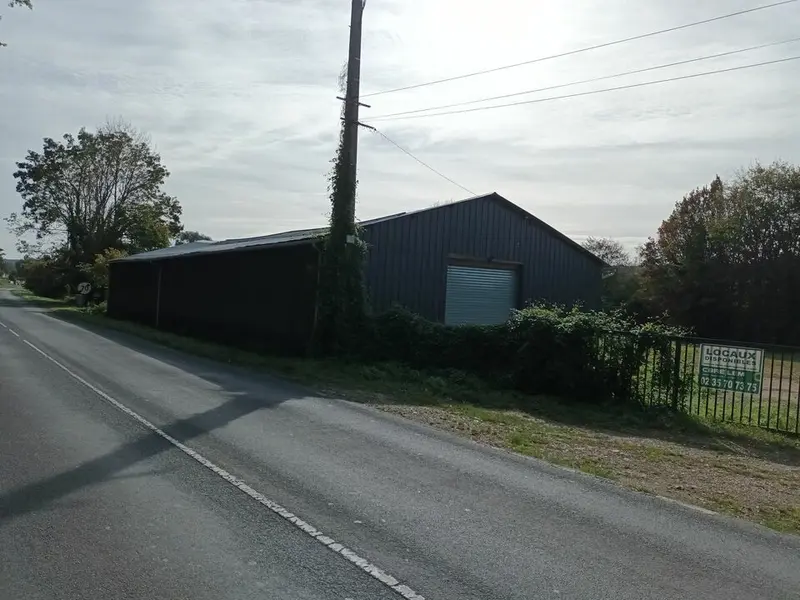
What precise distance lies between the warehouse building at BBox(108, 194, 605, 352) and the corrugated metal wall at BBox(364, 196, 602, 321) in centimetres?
3

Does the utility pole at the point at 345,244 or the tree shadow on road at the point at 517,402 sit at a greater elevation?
the utility pole at the point at 345,244

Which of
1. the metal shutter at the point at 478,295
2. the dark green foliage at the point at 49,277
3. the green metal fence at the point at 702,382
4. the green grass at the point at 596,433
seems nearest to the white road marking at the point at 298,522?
the green grass at the point at 596,433

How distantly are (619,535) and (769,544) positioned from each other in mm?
1241

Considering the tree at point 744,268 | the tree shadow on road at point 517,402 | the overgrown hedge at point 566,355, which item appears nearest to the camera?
the tree shadow on road at point 517,402

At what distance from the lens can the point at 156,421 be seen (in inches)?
403

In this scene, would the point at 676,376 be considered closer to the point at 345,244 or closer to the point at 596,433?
the point at 596,433

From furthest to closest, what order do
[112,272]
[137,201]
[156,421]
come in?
[137,201], [112,272], [156,421]

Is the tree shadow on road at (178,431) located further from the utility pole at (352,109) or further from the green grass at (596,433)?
the utility pole at (352,109)

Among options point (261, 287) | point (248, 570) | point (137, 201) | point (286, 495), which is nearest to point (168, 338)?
point (261, 287)

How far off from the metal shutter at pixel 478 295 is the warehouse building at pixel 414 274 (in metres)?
0.03

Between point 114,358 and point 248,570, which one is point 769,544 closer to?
point 248,570

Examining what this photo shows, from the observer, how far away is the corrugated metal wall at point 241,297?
70.1 ft

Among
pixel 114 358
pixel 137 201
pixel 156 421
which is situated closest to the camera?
pixel 156 421

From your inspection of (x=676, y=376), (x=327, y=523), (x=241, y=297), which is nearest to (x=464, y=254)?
(x=241, y=297)
